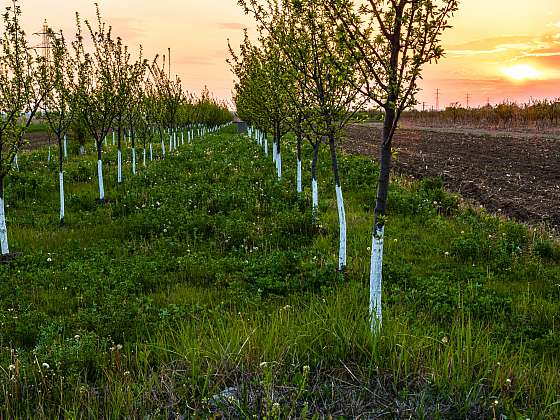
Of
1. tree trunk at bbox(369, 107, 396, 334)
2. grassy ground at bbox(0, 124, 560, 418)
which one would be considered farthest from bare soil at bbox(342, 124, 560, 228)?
tree trunk at bbox(369, 107, 396, 334)

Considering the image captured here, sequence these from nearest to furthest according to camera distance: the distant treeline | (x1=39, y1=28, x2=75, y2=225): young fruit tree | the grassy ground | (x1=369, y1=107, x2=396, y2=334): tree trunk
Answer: the grassy ground
(x1=369, y1=107, x2=396, y2=334): tree trunk
(x1=39, y1=28, x2=75, y2=225): young fruit tree
the distant treeline

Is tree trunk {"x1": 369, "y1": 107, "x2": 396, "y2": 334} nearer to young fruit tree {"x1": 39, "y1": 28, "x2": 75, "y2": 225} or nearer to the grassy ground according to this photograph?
the grassy ground

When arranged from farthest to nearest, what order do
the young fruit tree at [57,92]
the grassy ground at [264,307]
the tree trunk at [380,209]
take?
1. the young fruit tree at [57,92]
2. the tree trunk at [380,209]
3. the grassy ground at [264,307]

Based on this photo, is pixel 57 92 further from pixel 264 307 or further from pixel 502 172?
pixel 502 172

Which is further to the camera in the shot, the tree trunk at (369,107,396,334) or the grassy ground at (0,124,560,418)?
the tree trunk at (369,107,396,334)

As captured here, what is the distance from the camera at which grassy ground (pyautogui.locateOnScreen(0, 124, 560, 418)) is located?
3.73 meters

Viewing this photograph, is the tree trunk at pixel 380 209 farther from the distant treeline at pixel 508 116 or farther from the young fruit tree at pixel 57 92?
the distant treeline at pixel 508 116

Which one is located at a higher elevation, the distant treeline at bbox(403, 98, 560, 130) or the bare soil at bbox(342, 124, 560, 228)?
the distant treeline at bbox(403, 98, 560, 130)

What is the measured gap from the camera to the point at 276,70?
35.7 ft

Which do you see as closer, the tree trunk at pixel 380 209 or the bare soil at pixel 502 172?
the tree trunk at pixel 380 209

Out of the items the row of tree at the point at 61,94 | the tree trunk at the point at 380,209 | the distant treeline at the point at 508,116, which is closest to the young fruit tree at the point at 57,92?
the row of tree at the point at 61,94

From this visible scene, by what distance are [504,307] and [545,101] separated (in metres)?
53.6

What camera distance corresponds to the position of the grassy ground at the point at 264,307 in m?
3.73

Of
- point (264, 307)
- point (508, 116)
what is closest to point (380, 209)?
point (264, 307)
